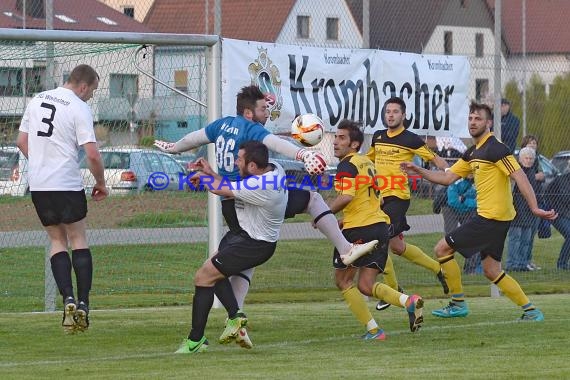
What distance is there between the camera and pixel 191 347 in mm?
10008

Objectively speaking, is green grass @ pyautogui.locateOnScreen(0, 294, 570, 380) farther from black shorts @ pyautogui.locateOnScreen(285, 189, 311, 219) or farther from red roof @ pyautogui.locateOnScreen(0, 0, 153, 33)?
red roof @ pyautogui.locateOnScreen(0, 0, 153, 33)

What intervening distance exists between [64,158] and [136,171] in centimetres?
426

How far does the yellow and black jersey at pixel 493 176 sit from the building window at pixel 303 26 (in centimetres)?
678

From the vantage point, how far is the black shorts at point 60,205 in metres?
10.3

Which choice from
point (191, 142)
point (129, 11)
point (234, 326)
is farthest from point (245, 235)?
point (129, 11)

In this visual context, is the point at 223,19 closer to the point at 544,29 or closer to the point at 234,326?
the point at 544,29

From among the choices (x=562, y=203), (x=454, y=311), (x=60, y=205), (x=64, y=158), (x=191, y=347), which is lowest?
(x=454, y=311)

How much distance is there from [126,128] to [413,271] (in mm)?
6953

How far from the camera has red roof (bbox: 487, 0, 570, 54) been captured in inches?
874

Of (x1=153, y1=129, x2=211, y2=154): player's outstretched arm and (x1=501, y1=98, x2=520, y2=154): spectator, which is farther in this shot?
(x1=501, y1=98, x2=520, y2=154): spectator

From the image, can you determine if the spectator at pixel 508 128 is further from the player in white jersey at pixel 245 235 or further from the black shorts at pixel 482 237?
the player in white jersey at pixel 245 235

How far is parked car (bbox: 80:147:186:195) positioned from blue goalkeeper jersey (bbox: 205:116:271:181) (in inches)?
123

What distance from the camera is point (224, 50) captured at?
45.8 feet

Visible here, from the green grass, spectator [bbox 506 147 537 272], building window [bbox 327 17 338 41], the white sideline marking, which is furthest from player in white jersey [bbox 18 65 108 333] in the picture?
spectator [bbox 506 147 537 272]
